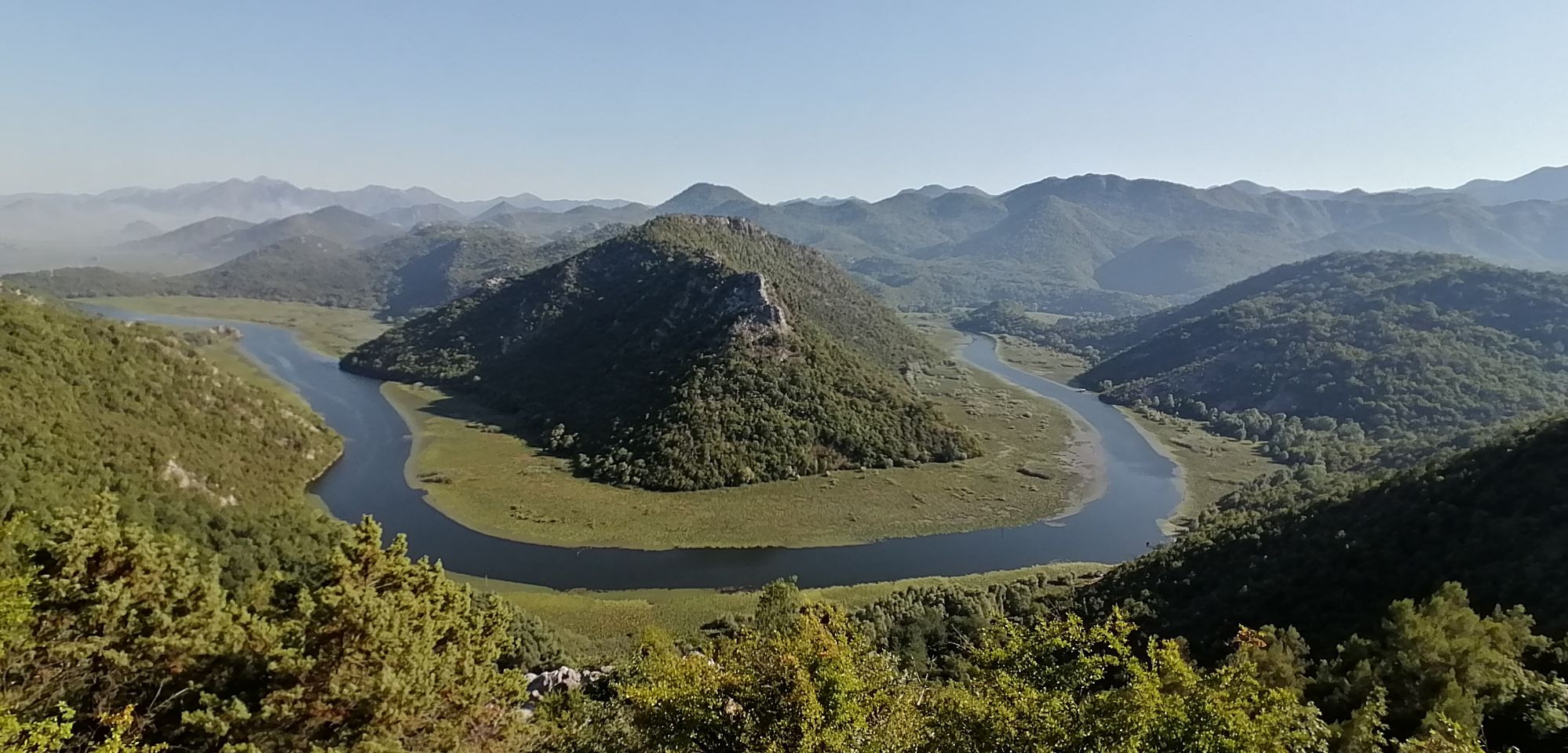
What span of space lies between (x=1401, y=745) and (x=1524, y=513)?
45.9m

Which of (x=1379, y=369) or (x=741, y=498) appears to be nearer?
(x=741, y=498)

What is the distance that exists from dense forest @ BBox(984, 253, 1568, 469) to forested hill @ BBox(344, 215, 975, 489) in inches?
2487

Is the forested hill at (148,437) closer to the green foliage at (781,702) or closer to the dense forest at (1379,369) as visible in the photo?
the green foliage at (781,702)

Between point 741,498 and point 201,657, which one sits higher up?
point 201,657

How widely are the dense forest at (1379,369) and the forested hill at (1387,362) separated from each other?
32cm

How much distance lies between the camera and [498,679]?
98.0 feet

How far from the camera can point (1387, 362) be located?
15325cm

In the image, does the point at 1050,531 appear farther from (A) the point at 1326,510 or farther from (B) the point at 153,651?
(B) the point at 153,651

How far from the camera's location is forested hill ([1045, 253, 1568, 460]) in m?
137

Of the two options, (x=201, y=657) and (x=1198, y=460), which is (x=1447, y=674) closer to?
(x=201, y=657)

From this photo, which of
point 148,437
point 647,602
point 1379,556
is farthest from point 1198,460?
point 148,437

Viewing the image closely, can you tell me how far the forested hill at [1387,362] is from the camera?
449ft

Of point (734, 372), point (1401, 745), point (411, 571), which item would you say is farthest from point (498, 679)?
point (734, 372)

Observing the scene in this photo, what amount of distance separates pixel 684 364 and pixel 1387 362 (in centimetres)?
14280
